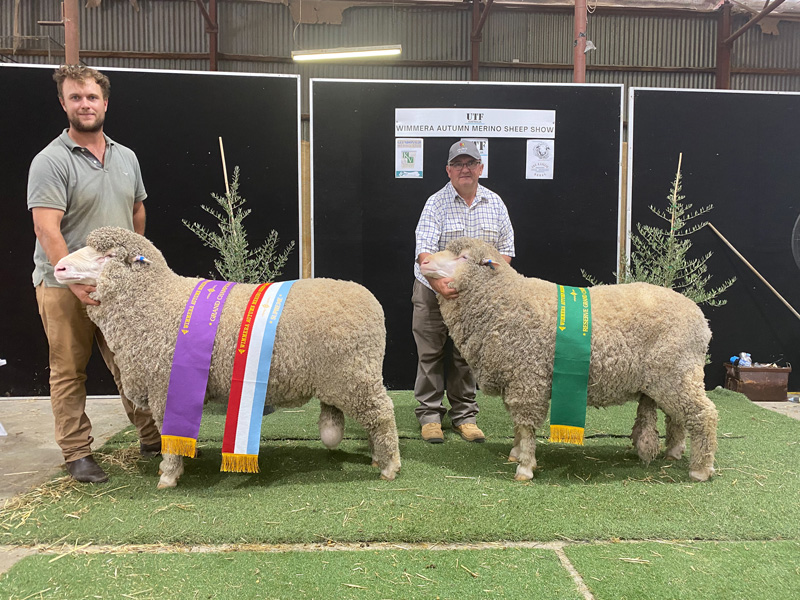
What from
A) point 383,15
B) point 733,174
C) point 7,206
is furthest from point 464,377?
point 383,15

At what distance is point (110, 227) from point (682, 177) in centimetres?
515

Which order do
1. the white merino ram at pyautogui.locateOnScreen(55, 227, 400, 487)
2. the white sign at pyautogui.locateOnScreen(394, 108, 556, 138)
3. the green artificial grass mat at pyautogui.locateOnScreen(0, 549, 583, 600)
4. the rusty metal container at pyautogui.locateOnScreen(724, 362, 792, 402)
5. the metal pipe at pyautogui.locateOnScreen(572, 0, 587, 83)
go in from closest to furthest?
the green artificial grass mat at pyautogui.locateOnScreen(0, 549, 583, 600)
the white merino ram at pyautogui.locateOnScreen(55, 227, 400, 487)
the white sign at pyautogui.locateOnScreen(394, 108, 556, 138)
the rusty metal container at pyautogui.locateOnScreen(724, 362, 792, 402)
the metal pipe at pyautogui.locateOnScreen(572, 0, 587, 83)

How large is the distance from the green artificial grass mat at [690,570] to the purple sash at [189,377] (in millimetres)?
1891

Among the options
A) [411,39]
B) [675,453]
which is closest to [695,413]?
[675,453]

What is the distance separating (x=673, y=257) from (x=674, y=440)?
227 centimetres

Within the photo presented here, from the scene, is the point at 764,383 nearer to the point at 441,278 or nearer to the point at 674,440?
the point at 674,440

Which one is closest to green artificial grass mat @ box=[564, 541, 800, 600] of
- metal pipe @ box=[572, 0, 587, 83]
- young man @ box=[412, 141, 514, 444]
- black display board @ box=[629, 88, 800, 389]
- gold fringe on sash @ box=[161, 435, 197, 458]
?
young man @ box=[412, 141, 514, 444]

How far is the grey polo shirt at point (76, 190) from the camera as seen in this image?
2639 mm

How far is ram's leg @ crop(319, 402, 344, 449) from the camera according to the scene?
3012 millimetres

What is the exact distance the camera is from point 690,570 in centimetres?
201

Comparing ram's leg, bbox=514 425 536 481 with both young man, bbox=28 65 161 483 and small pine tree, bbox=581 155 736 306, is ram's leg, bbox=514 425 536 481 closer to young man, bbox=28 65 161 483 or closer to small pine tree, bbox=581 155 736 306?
young man, bbox=28 65 161 483

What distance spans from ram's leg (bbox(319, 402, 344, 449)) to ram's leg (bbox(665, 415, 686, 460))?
2.00 m

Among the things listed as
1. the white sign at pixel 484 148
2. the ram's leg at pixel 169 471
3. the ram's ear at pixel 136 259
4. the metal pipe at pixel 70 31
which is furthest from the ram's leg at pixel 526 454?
the metal pipe at pixel 70 31

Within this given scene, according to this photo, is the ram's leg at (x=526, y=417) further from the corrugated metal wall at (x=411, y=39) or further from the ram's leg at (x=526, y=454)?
the corrugated metal wall at (x=411, y=39)
